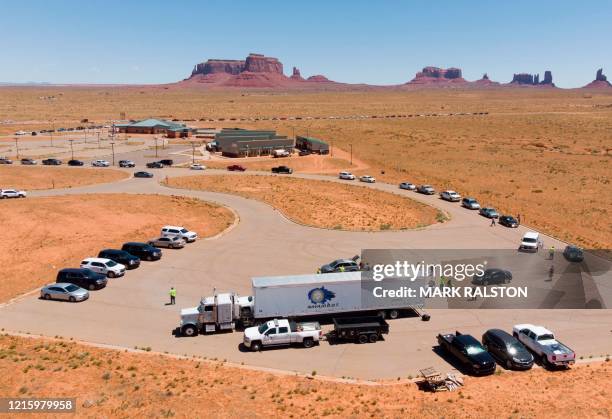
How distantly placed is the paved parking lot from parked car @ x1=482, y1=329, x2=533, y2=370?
101 inches

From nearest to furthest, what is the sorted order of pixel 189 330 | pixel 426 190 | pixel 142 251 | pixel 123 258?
1. pixel 189 330
2. pixel 123 258
3. pixel 142 251
4. pixel 426 190

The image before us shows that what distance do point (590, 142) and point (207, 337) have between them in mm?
118205

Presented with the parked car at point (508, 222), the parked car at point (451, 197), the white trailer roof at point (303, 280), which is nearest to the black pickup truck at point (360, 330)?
the white trailer roof at point (303, 280)

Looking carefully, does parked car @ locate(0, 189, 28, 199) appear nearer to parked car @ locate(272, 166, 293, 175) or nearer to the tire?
parked car @ locate(272, 166, 293, 175)

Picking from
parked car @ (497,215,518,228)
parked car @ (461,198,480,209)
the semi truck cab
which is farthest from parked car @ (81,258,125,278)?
parked car @ (461,198,480,209)

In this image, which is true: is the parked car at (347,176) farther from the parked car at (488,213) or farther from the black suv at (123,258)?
the black suv at (123,258)

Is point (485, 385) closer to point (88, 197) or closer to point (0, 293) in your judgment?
point (0, 293)

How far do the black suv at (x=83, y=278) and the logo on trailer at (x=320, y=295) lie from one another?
15.7 metres

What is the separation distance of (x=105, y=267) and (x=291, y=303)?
16.0 m

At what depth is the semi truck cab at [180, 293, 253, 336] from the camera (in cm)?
2706

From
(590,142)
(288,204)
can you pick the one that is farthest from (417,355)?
(590,142)

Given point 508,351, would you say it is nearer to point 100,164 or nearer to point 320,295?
point 320,295

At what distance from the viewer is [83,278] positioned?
33406mm

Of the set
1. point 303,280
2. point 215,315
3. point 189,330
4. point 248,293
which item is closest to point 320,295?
point 303,280
